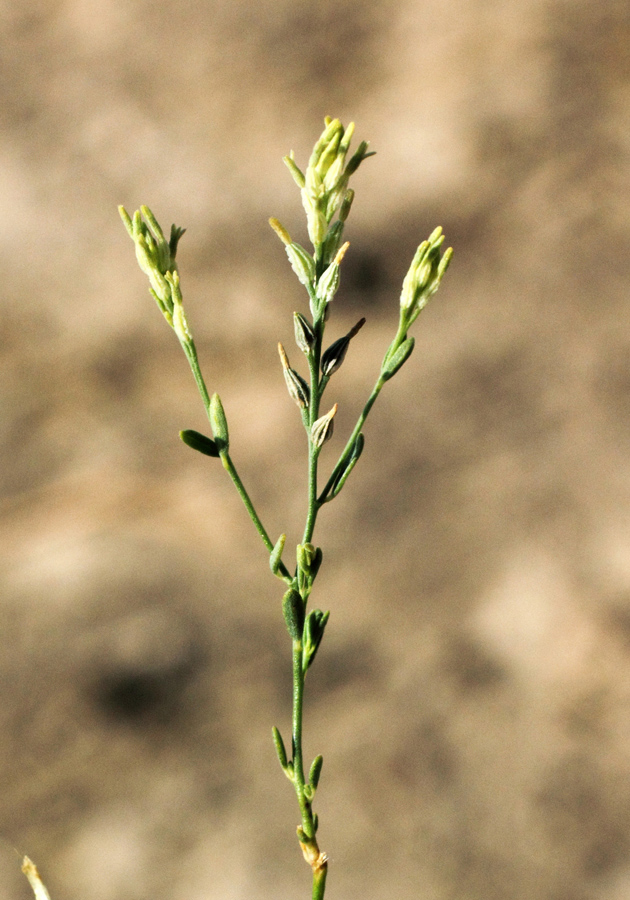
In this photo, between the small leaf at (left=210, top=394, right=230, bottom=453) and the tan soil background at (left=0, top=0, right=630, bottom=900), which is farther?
the tan soil background at (left=0, top=0, right=630, bottom=900)

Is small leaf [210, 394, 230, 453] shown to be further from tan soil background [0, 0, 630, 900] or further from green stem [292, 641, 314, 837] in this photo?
tan soil background [0, 0, 630, 900]

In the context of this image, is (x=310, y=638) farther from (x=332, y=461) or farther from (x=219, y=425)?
(x=332, y=461)

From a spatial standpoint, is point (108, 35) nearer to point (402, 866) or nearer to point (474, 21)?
point (474, 21)

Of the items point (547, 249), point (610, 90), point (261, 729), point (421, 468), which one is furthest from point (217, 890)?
point (610, 90)

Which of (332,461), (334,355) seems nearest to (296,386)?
(334,355)

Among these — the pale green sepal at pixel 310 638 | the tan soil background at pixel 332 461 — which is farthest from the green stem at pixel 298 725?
the tan soil background at pixel 332 461

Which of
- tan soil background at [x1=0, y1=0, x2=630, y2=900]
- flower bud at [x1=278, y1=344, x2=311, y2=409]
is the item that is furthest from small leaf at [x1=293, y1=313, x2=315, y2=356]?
tan soil background at [x1=0, y1=0, x2=630, y2=900]
